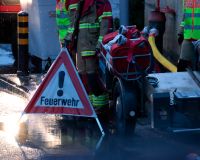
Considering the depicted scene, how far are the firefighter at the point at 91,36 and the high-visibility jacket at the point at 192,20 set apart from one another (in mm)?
1479

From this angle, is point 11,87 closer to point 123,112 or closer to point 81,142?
point 81,142

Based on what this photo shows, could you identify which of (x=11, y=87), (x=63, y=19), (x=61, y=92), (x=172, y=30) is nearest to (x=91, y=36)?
(x=63, y=19)

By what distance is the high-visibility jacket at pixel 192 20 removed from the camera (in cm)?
938

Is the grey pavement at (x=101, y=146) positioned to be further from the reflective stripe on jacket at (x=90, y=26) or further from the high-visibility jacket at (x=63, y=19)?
the high-visibility jacket at (x=63, y=19)

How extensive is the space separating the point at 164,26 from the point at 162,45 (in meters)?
0.36

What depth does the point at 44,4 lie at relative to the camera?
534 inches

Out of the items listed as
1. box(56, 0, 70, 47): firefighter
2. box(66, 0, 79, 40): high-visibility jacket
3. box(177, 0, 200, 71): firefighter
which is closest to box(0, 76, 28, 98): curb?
box(56, 0, 70, 47): firefighter

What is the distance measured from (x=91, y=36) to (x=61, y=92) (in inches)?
44.5

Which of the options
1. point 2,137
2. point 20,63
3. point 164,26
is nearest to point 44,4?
point 20,63

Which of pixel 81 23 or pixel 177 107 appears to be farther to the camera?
pixel 81 23

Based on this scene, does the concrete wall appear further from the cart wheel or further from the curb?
the cart wheel

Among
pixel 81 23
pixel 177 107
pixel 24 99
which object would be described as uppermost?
pixel 81 23

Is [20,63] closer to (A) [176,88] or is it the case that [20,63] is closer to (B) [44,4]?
(B) [44,4]

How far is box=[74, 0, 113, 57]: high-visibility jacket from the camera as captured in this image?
8.53 meters
